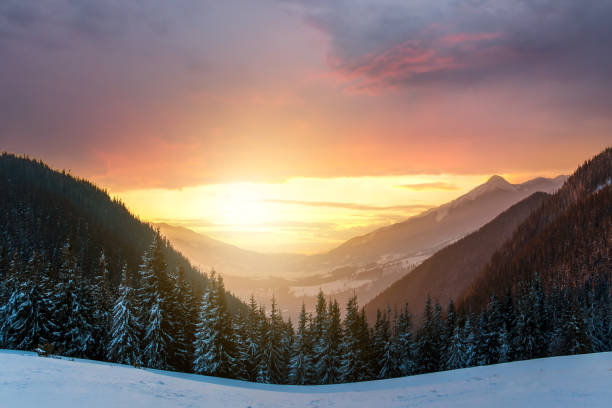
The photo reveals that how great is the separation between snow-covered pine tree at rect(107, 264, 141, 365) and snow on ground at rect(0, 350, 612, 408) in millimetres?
13366

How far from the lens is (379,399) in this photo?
18.9 meters

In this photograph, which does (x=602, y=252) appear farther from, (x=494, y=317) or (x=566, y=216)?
(x=494, y=317)

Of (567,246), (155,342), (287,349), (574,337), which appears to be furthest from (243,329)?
(567,246)

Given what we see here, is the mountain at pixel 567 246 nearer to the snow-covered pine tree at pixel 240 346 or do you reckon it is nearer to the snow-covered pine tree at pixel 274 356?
the snow-covered pine tree at pixel 274 356

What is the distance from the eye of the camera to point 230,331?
34625mm

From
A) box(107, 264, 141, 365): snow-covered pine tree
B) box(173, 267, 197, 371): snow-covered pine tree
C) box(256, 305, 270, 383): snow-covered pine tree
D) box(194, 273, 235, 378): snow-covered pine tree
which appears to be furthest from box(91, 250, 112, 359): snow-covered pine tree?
box(256, 305, 270, 383): snow-covered pine tree

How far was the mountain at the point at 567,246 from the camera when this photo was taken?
101500 millimetres

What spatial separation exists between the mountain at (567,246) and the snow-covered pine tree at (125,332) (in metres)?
70.5

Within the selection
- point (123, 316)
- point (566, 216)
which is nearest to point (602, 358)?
point (123, 316)

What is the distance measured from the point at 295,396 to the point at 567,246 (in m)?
124

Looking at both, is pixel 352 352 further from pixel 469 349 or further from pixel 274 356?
pixel 469 349

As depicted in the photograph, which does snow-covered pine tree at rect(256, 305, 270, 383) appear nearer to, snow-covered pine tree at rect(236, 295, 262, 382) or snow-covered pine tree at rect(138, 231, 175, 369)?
snow-covered pine tree at rect(236, 295, 262, 382)

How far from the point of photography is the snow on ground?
1205 centimetres

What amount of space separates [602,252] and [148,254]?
119m
